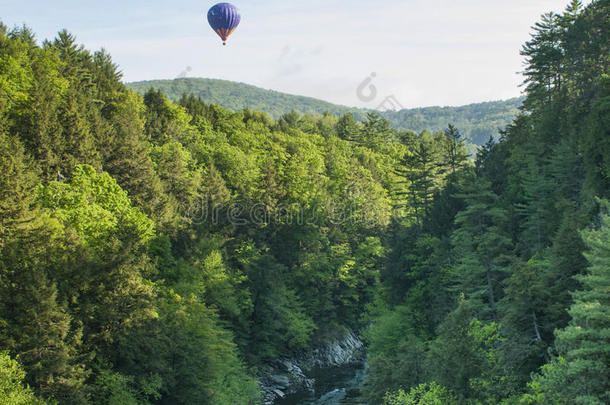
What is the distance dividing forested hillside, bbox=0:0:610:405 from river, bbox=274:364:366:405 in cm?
393

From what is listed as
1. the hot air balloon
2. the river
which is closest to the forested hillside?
the river

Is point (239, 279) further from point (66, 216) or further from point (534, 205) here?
point (534, 205)

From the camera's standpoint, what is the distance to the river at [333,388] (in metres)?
44.1

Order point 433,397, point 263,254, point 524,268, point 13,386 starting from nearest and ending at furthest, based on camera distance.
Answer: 1. point 13,386
2. point 524,268
3. point 433,397
4. point 263,254

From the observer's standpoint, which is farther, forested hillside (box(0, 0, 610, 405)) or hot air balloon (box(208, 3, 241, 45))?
hot air balloon (box(208, 3, 241, 45))

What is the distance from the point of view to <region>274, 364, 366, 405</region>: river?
145 feet

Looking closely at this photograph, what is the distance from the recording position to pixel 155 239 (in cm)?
4025

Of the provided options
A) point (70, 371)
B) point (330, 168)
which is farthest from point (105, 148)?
point (330, 168)

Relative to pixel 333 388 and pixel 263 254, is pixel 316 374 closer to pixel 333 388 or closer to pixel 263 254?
pixel 333 388

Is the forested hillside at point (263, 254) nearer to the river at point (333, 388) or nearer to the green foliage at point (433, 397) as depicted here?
the green foliage at point (433, 397)

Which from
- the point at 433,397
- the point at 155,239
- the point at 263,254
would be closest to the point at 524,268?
the point at 433,397

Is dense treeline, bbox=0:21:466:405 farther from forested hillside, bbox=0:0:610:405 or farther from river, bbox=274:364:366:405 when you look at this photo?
river, bbox=274:364:366:405

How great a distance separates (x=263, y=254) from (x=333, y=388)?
49.0 ft

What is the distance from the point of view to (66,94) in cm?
3662
